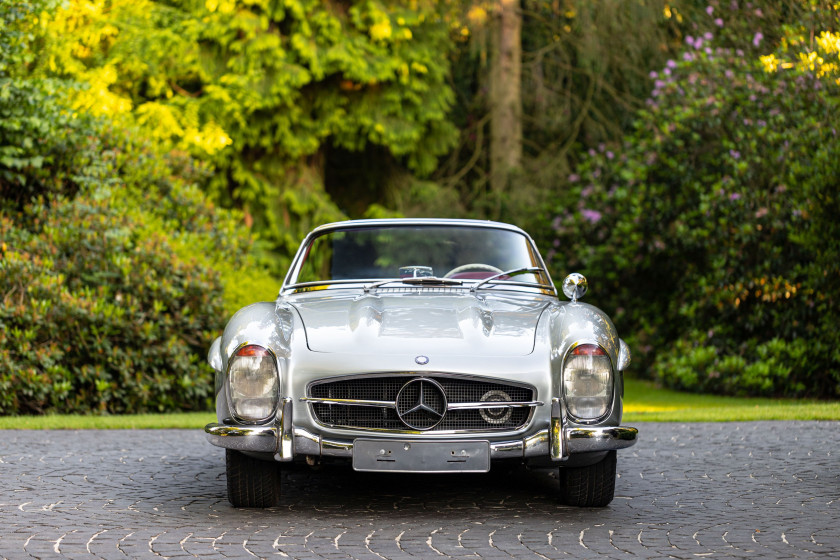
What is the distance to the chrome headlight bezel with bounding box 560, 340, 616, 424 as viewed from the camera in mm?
5281

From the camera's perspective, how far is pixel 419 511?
18.5 feet

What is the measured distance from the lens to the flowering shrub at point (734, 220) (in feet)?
42.7

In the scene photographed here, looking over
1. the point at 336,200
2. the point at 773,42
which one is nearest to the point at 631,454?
the point at 773,42

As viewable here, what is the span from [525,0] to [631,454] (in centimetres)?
1655

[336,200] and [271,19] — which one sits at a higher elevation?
[271,19]

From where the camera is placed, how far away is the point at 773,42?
15.6m

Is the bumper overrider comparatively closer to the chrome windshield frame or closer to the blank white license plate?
the blank white license plate

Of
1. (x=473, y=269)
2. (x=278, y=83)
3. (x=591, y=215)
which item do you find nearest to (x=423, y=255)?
(x=473, y=269)

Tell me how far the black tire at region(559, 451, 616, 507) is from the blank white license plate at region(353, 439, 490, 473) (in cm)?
75

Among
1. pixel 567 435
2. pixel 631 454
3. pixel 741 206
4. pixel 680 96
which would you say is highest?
pixel 680 96

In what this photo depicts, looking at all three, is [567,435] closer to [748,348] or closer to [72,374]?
[72,374]

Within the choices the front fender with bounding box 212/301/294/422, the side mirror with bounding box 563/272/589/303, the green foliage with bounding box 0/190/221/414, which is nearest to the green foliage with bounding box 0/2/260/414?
the green foliage with bounding box 0/190/221/414

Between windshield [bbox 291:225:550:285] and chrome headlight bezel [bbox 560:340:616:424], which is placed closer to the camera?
chrome headlight bezel [bbox 560:340:616:424]

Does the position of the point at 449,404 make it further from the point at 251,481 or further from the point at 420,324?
the point at 251,481
